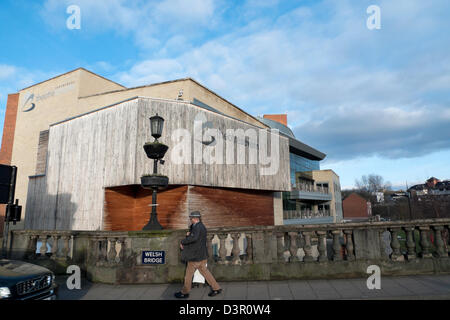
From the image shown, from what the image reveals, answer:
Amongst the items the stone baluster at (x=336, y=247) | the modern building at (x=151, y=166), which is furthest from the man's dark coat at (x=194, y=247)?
the modern building at (x=151, y=166)

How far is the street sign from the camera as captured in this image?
6875 mm

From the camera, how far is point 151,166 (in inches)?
606

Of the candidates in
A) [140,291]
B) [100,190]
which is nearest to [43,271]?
[140,291]

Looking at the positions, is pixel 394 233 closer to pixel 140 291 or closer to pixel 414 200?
pixel 140 291

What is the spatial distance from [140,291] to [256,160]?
16044 millimetres

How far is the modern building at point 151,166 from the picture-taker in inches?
621

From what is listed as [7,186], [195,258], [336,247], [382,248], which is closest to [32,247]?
[7,186]

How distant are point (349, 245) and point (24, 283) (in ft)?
22.3

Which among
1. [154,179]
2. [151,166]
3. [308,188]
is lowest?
[154,179]

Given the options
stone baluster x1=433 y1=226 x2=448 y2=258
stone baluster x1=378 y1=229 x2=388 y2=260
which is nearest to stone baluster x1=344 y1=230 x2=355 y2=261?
stone baluster x1=378 y1=229 x2=388 y2=260

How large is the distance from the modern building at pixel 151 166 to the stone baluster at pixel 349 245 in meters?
10.3

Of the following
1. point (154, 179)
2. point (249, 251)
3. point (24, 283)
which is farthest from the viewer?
point (154, 179)

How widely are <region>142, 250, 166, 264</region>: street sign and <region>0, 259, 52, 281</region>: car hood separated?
7.50 ft

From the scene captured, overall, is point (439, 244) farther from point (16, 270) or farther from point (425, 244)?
point (16, 270)
